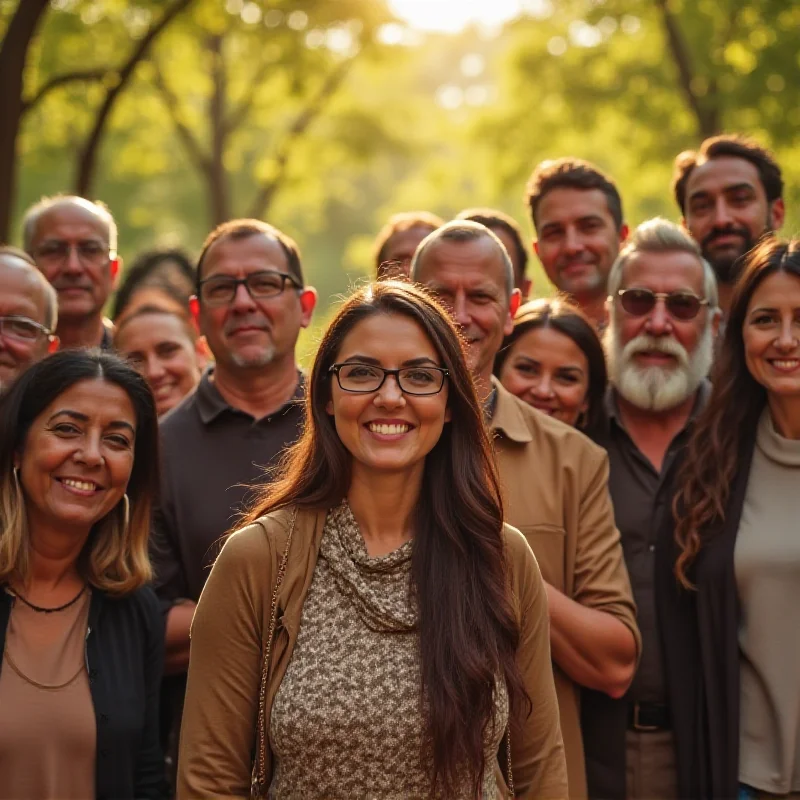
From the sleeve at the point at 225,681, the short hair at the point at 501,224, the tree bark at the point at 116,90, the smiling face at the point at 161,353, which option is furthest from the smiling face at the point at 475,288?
the tree bark at the point at 116,90

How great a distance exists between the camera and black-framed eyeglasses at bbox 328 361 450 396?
3.93m

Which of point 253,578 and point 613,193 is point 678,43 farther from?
point 253,578

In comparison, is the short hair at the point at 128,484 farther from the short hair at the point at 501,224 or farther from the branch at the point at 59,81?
the branch at the point at 59,81

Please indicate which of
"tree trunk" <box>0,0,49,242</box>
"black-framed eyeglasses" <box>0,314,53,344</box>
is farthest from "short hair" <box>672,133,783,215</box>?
"tree trunk" <box>0,0,49,242</box>

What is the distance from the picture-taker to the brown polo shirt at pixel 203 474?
5250mm

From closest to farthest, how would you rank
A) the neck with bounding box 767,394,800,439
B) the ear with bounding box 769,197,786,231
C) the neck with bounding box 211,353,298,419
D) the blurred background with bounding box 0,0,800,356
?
the neck with bounding box 767,394,800,439 → the neck with bounding box 211,353,298,419 → the ear with bounding box 769,197,786,231 → the blurred background with bounding box 0,0,800,356

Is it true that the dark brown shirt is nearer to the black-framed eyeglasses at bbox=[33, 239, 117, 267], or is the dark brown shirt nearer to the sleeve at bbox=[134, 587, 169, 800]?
the sleeve at bbox=[134, 587, 169, 800]

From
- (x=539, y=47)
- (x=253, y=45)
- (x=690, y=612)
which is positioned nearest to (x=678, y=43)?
(x=539, y=47)

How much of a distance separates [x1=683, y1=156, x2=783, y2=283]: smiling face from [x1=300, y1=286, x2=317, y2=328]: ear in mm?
2514

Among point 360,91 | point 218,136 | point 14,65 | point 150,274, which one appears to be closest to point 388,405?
point 150,274

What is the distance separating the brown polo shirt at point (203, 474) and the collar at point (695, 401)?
56.7 inches

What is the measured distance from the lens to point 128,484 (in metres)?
5.11

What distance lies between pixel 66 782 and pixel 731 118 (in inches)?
590

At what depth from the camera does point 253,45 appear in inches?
850
